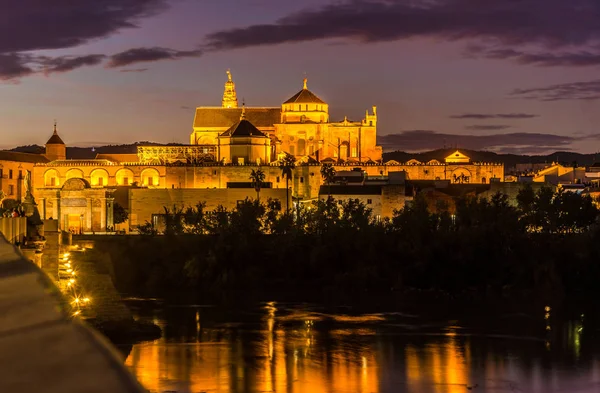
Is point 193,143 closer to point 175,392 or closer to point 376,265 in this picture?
point 376,265

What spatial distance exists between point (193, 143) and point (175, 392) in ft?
160

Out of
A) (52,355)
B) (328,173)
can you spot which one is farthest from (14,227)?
(328,173)

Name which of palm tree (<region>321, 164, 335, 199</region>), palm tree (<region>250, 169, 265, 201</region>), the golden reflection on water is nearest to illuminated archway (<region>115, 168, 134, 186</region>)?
palm tree (<region>250, 169, 265, 201</region>)

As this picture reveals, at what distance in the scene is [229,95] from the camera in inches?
2785

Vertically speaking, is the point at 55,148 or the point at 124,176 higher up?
the point at 55,148

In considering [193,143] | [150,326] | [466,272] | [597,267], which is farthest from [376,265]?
[193,143]

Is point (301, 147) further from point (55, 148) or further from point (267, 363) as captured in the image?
point (267, 363)

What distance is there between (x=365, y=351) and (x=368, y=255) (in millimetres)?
14739

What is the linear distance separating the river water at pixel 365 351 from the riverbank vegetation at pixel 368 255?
590cm

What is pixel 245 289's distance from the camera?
33.4 m

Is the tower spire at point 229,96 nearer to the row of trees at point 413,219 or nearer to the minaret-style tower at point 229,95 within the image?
the minaret-style tower at point 229,95

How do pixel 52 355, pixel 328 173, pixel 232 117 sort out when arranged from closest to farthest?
pixel 52 355 → pixel 328 173 → pixel 232 117

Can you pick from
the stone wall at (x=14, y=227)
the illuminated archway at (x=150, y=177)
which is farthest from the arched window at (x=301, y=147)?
the stone wall at (x=14, y=227)

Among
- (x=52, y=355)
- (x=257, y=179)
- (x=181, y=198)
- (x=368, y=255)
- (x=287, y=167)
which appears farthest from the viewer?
(x=287, y=167)
